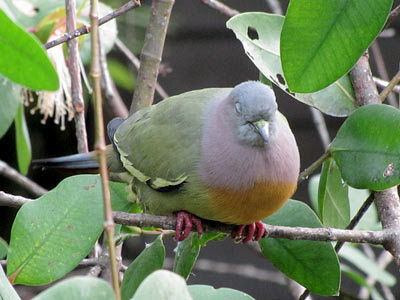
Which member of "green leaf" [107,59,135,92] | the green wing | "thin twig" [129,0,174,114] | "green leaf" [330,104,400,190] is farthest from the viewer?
"green leaf" [107,59,135,92]

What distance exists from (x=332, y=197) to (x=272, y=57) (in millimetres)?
347

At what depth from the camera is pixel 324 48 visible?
1148mm

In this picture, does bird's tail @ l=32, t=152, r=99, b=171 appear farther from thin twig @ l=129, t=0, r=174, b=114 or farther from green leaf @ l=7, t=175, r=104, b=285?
green leaf @ l=7, t=175, r=104, b=285

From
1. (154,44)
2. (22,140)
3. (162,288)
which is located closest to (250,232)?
(154,44)

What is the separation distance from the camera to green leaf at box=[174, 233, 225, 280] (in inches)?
54.4

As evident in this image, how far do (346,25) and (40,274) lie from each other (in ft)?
2.18

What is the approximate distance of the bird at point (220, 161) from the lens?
56.1 inches

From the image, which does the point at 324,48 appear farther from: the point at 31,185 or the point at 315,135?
the point at 315,135

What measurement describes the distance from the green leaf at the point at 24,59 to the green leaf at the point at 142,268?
62 centimetres

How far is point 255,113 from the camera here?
4.68 feet

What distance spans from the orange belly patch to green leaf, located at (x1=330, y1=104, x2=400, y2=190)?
0.47 feet

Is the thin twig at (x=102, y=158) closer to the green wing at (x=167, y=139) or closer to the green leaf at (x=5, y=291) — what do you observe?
the green leaf at (x=5, y=291)

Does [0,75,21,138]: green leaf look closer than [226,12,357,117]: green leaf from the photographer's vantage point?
No

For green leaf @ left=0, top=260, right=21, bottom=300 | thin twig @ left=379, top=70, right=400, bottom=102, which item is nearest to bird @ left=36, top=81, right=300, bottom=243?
thin twig @ left=379, top=70, right=400, bottom=102
